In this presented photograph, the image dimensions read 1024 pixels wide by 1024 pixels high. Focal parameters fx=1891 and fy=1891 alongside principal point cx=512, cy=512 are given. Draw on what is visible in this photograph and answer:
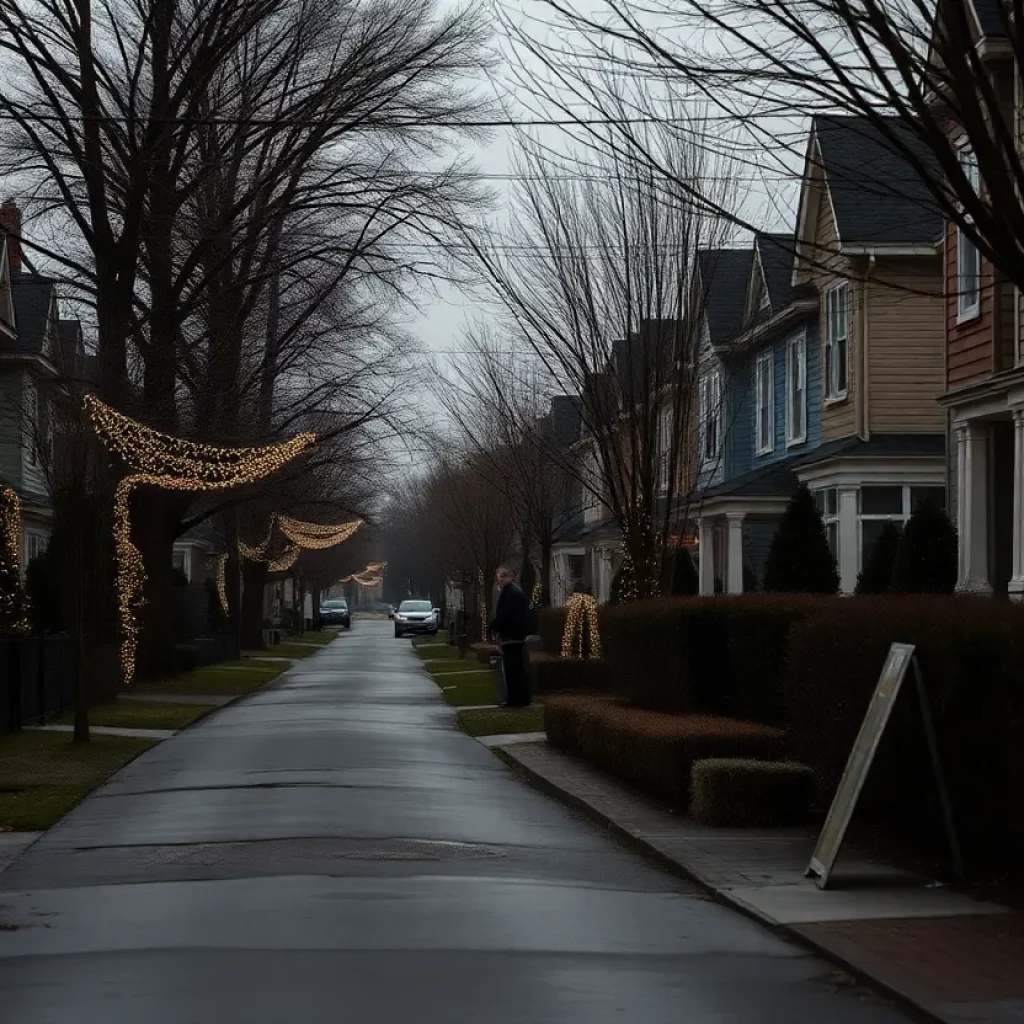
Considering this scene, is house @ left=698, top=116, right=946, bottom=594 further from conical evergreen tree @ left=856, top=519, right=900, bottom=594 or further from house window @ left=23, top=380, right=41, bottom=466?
house window @ left=23, top=380, right=41, bottom=466

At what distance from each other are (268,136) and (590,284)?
455 inches

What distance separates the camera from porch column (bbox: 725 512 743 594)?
3591 cm

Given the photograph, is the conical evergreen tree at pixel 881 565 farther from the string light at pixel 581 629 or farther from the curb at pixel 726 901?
the curb at pixel 726 901

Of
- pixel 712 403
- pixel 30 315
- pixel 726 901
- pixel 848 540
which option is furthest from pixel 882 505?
pixel 30 315

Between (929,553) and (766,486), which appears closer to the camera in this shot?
(929,553)

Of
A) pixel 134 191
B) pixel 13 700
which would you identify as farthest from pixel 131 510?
pixel 13 700

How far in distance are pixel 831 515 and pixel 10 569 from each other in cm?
1361

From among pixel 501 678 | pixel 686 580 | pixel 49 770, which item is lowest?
pixel 49 770

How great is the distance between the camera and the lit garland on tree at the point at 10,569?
26391 mm

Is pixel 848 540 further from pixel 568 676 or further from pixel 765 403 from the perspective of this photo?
pixel 765 403

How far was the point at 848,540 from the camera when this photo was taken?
31109 mm

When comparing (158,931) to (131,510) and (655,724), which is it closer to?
(655,724)

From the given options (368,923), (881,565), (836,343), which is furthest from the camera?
(836,343)

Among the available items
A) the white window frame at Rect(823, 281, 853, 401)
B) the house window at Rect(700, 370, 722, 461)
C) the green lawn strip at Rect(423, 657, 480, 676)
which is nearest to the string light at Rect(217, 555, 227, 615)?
the green lawn strip at Rect(423, 657, 480, 676)
